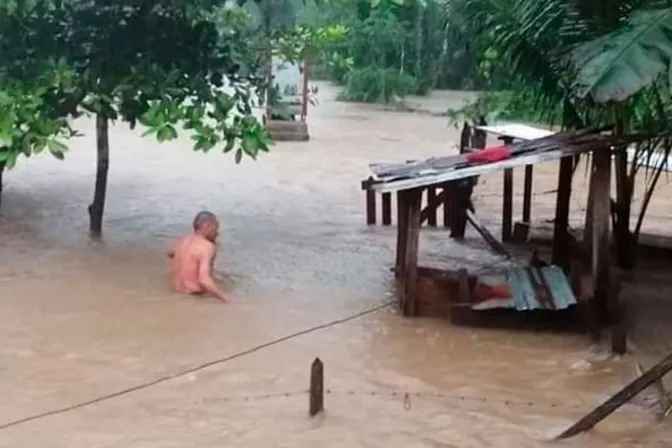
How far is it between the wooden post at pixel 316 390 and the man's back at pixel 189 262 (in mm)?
2902

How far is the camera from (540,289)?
854 cm

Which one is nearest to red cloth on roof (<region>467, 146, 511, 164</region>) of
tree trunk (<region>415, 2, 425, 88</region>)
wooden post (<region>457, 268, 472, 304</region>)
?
wooden post (<region>457, 268, 472, 304</region>)

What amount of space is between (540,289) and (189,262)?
2905mm

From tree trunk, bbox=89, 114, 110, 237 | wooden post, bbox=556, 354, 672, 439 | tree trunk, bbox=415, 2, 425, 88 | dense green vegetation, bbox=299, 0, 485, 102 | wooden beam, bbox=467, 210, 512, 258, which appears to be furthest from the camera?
tree trunk, bbox=415, 2, 425, 88

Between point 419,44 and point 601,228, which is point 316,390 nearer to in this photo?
point 601,228

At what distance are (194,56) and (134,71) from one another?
77cm

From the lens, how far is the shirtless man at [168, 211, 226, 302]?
29.8ft

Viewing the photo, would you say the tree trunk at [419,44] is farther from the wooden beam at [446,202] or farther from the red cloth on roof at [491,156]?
the red cloth on roof at [491,156]

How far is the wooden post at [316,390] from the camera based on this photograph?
20.1 feet

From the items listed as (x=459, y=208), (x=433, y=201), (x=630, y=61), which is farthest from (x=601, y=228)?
(x=433, y=201)

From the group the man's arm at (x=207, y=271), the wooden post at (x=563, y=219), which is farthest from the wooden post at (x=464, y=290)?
the man's arm at (x=207, y=271)

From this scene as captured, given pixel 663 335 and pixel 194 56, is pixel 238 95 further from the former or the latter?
pixel 663 335

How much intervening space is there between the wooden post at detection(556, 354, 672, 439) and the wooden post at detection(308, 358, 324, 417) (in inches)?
54.9

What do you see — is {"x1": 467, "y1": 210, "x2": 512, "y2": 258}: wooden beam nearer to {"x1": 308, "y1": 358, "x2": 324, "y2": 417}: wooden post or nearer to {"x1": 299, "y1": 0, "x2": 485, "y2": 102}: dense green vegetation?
{"x1": 308, "y1": 358, "x2": 324, "y2": 417}: wooden post
